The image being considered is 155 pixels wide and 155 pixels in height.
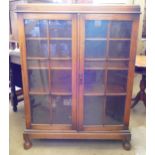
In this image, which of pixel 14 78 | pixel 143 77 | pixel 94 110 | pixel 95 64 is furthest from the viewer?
pixel 143 77

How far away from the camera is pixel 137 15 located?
175cm

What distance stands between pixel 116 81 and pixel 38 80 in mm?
714

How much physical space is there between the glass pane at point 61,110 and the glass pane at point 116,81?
15.7 inches

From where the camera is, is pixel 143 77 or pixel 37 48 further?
pixel 143 77

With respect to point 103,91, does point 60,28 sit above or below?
above

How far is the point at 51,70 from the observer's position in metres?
1.94

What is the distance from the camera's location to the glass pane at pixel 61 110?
2.03 meters

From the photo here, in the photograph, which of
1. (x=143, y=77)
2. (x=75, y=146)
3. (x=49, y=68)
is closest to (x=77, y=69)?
(x=49, y=68)

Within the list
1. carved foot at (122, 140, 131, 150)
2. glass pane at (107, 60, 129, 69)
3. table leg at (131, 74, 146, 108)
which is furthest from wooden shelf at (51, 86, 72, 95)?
table leg at (131, 74, 146, 108)

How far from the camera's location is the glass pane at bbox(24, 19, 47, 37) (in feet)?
5.86

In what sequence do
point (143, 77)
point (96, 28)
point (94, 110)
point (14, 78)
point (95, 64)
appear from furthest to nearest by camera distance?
point (143, 77), point (14, 78), point (94, 110), point (95, 64), point (96, 28)

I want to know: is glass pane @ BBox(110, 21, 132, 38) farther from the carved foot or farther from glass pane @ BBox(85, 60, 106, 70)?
the carved foot

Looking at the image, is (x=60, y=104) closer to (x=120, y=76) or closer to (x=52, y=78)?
(x=52, y=78)

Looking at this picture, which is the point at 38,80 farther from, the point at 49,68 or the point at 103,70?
the point at 103,70
